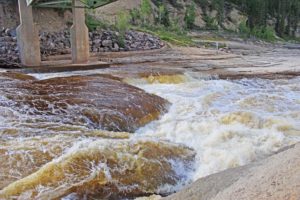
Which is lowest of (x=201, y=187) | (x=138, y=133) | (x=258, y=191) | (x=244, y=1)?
(x=138, y=133)

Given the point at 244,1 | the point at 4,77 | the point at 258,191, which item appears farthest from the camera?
the point at 244,1

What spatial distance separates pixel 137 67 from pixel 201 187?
39.5 feet

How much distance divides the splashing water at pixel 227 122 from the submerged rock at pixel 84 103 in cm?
46

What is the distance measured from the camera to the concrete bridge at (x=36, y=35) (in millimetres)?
A: 14961

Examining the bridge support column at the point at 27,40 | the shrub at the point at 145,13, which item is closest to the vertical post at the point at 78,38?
the bridge support column at the point at 27,40

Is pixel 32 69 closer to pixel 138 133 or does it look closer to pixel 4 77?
pixel 4 77

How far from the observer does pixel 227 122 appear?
7.77 meters

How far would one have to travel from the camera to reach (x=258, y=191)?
2525 mm

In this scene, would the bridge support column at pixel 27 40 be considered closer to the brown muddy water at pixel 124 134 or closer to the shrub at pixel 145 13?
the brown muddy water at pixel 124 134

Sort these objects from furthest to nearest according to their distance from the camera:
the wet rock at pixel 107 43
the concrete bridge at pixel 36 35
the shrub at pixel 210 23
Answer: the shrub at pixel 210 23, the wet rock at pixel 107 43, the concrete bridge at pixel 36 35

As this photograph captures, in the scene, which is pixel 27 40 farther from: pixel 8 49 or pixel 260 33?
pixel 260 33

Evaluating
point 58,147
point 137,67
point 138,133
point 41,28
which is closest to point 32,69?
point 137,67

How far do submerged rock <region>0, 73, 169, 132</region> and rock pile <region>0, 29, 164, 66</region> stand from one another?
6505 mm

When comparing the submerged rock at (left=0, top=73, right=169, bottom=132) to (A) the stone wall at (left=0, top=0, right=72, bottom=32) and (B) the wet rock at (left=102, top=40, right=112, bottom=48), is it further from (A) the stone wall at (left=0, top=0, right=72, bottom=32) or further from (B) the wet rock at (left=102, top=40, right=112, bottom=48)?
(B) the wet rock at (left=102, top=40, right=112, bottom=48)
